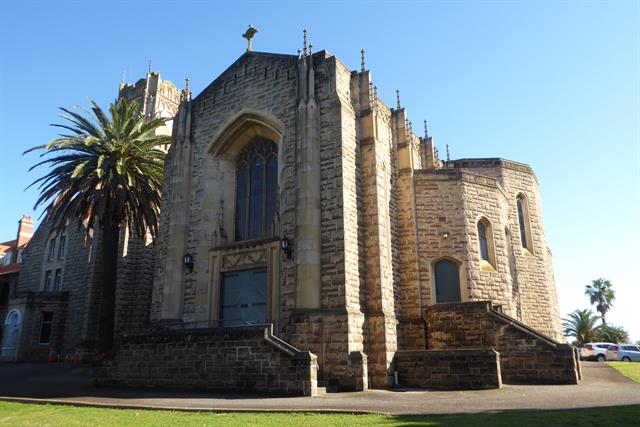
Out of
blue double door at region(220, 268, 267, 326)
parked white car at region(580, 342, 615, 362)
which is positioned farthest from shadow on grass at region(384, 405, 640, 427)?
parked white car at region(580, 342, 615, 362)

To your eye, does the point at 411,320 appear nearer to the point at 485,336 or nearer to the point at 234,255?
the point at 485,336

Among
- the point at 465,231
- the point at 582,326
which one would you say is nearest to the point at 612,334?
the point at 582,326

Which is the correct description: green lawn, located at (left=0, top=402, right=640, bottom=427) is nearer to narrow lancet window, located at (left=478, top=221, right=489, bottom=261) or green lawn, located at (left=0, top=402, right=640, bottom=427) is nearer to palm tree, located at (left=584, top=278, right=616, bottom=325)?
narrow lancet window, located at (left=478, top=221, right=489, bottom=261)

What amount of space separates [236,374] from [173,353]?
8.13 feet

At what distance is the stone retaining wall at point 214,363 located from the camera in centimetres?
1309

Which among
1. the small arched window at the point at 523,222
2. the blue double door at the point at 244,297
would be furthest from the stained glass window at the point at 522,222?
the blue double door at the point at 244,297

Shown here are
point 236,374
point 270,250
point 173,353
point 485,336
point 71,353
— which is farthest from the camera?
point 71,353

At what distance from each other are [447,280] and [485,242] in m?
2.71

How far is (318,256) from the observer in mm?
16000

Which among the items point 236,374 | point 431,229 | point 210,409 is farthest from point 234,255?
point 210,409

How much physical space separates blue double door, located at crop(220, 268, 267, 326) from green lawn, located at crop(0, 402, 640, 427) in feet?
24.6

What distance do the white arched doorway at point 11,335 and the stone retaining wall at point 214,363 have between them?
1923 centimetres

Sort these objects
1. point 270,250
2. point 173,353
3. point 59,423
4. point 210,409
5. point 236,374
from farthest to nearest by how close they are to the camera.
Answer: point 270,250 < point 173,353 < point 236,374 < point 210,409 < point 59,423

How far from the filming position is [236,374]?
46.0 ft
